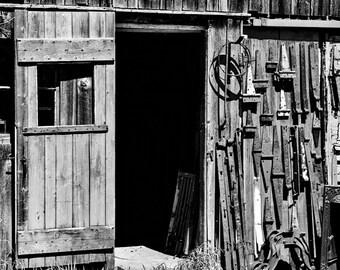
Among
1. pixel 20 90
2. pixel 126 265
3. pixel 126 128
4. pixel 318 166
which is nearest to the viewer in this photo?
pixel 20 90

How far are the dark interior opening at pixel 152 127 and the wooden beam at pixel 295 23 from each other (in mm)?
967

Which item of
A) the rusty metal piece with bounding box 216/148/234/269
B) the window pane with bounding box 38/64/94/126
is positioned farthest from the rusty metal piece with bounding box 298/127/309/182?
the window pane with bounding box 38/64/94/126

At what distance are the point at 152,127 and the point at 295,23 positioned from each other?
3012 mm

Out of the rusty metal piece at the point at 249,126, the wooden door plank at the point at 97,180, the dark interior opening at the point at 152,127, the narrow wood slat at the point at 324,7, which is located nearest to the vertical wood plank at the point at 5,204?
the wooden door plank at the point at 97,180

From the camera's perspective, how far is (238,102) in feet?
33.0

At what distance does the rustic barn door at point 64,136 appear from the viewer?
28.6 feet

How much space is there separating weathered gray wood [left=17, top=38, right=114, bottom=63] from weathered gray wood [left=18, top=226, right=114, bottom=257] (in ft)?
6.28

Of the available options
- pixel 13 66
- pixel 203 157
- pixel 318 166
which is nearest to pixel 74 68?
pixel 13 66

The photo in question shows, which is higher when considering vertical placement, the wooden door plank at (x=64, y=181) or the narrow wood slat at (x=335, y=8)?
the narrow wood slat at (x=335, y=8)

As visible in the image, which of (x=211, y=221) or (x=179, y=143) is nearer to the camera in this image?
(x=211, y=221)

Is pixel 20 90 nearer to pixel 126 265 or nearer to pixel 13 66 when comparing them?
pixel 13 66

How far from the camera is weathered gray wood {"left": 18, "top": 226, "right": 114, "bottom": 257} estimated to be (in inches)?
344

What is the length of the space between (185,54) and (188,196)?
6.72 feet

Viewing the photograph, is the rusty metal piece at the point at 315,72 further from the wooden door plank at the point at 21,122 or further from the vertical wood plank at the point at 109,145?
the wooden door plank at the point at 21,122
